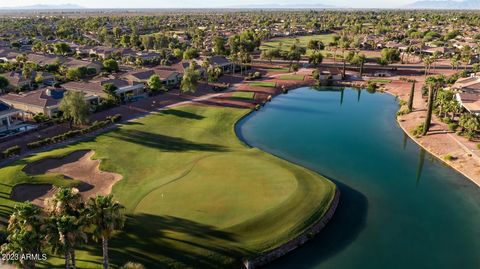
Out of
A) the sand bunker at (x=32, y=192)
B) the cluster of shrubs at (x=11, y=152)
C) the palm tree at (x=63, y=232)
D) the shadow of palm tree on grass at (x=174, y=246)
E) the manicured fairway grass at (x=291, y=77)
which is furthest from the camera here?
the manicured fairway grass at (x=291, y=77)

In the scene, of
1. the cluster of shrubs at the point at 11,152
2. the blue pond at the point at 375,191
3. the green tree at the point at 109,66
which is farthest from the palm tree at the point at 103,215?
the green tree at the point at 109,66

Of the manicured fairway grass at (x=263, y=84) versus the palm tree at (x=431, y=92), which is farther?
the manicured fairway grass at (x=263, y=84)

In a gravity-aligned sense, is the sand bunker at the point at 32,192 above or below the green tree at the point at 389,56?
below

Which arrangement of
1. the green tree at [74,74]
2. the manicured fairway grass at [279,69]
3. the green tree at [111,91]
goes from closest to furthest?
the green tree at [111,91], the green tree at [74,74], the manicured fairway grass at [279,69]

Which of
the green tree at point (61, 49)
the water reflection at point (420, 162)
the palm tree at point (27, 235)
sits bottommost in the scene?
the water reflection at point (420, 162)

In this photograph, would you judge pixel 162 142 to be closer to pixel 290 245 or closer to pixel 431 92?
pixel 290 245

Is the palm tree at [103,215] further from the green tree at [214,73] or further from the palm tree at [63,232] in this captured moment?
the green tree at [214,73]

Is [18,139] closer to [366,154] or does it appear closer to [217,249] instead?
[217,249]

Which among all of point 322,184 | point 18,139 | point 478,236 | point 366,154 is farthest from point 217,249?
point 18,139

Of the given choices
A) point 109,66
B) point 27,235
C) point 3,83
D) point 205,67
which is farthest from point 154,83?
point 27,235
